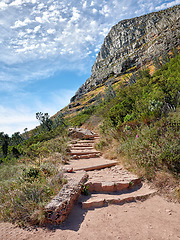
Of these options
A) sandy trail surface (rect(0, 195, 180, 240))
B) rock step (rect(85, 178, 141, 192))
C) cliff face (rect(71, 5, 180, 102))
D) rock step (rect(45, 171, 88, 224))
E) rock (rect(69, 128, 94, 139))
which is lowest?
sandy trail surface (rect(0, 195, 180, 240))

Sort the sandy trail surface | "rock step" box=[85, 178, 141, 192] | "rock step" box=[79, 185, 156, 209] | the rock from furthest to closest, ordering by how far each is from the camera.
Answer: the rock < "rock step" box=[85, 178, 141, 192] < "rock step" box=[79, 185, 156, 209] < the sandy trail surface

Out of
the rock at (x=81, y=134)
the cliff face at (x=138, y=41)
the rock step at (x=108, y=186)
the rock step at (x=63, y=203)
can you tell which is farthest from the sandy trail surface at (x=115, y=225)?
the cliff face at (x=138, y=41)

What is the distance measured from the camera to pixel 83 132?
11.4m

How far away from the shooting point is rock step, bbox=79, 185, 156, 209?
321cm

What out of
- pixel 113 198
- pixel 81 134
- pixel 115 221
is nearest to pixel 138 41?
pixel 81 134

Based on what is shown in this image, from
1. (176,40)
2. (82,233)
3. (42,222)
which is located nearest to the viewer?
(82,233)

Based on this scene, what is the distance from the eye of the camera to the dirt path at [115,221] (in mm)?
2324

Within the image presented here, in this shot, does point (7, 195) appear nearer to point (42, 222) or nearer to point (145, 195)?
point (42, 222)

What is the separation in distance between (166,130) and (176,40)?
6399 centimetres

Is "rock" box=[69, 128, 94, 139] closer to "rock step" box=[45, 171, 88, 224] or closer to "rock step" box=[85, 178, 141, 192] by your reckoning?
"rock step" box=[85, 178, 141, 192]

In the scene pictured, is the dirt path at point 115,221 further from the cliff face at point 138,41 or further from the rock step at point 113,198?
the cliff face at point 138,41

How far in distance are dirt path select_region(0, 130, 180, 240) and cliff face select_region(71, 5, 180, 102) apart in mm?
63590

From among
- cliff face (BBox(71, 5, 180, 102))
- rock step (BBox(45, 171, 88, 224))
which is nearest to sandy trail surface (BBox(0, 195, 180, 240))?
rock step (BBox(45, 171, 88, 224))

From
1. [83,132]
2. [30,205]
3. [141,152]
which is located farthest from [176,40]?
[30,205]
